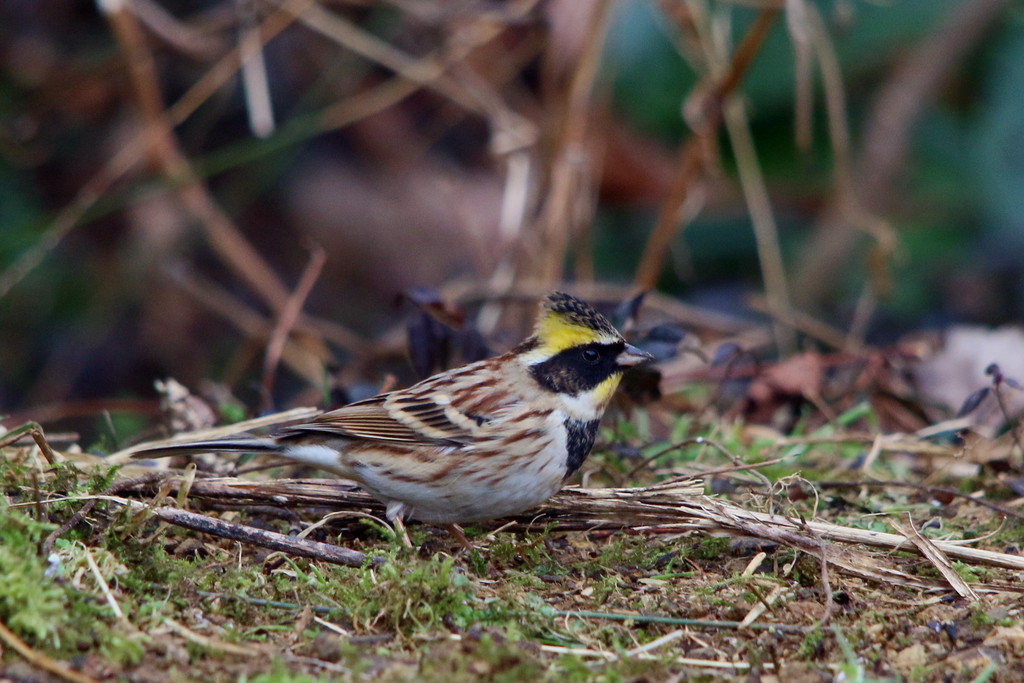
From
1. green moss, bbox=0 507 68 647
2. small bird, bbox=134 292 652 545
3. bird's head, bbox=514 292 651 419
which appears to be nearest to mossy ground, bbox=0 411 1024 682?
green moss, bbox=0 507 68 647

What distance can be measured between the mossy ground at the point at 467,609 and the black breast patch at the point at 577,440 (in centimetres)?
28

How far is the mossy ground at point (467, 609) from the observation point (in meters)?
2.79

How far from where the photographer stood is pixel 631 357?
14.2 feet

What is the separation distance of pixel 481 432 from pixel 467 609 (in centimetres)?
101

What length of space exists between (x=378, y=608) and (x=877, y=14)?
691 centimetres

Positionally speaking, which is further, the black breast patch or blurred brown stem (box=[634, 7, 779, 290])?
blurred brown stem (box=[634, 7, 779, 290])

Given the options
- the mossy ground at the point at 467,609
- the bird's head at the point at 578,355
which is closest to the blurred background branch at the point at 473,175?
the bird's head at the point at 578,355

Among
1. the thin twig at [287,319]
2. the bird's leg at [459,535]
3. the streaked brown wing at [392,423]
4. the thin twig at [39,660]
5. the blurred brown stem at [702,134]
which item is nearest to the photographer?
the thin twig at [39,660]

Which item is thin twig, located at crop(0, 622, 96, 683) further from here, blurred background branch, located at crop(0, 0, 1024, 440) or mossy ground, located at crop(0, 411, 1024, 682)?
blurred background branch, located at crop(0, 0, 1024, 440)

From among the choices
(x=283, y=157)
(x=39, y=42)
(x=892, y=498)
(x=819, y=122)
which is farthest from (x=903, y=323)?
(x=39, y=42)

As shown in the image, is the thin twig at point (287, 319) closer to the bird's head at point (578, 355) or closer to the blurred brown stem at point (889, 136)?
the bird's head at point (578, 355)

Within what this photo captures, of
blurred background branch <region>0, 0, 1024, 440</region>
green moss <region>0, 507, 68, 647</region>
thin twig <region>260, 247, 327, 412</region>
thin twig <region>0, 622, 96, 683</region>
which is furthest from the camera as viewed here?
blurred background branch <region>0, 0, 1024, 440</region>

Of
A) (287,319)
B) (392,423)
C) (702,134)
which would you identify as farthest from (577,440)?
(702,134)

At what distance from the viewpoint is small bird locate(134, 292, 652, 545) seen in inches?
155
